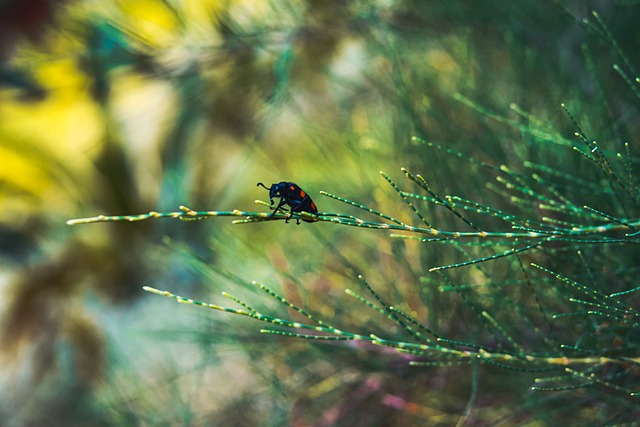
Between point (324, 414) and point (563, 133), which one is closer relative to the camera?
point (563, 133)

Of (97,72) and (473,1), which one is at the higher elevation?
(473,1)

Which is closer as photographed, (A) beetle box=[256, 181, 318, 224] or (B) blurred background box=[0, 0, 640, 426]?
(A) beetle box=[256, 181, 318, 224]

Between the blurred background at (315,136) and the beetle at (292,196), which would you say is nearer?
the beetle at (292,196)

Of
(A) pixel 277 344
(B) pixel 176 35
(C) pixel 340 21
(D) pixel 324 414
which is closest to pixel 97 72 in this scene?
(B) pixel 176 35

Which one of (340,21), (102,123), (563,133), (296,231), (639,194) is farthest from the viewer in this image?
(102,123)

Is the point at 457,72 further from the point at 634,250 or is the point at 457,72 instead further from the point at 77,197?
the point at 77,197

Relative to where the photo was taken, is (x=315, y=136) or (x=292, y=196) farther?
(x=315, y=136)

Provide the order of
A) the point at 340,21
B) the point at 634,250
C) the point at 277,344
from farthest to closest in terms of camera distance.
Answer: the point at 340,21
the point at 277,344
the point at 634,250

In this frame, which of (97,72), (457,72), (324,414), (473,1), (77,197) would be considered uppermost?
(473,1)
